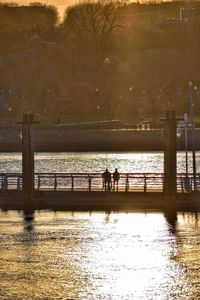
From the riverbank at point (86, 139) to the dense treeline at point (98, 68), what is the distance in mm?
11468

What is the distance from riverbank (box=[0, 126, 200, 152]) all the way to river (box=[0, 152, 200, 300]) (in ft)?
217

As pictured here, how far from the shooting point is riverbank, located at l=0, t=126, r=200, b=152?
124562 millimetres

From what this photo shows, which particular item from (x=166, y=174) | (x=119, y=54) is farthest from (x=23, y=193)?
(x=119, y=54)

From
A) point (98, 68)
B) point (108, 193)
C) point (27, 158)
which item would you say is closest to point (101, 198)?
point (108, 193)

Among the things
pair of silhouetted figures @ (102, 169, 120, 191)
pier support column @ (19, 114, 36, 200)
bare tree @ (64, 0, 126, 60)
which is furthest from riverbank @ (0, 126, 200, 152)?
pier support column @ (19, 114, 36, 200)

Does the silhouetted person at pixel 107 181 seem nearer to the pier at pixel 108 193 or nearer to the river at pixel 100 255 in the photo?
the pier at pixel 108 193

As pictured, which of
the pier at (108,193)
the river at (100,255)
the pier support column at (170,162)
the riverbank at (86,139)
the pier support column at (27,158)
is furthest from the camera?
the riverbank at (86,139)

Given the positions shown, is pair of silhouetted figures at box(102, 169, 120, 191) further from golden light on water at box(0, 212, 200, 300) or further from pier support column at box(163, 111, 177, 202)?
pier support column at box(163, 111, 177, 202)

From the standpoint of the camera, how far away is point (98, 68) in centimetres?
17012

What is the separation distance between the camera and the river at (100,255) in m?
44.3

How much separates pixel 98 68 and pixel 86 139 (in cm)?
4331

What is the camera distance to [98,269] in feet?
156

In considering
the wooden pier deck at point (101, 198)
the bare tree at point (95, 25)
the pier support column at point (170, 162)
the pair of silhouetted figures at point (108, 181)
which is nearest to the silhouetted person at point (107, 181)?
the pair of silhouetted figures at point (108, 181)

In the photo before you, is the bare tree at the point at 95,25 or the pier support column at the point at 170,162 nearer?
the pier support column at the point at 170,162
